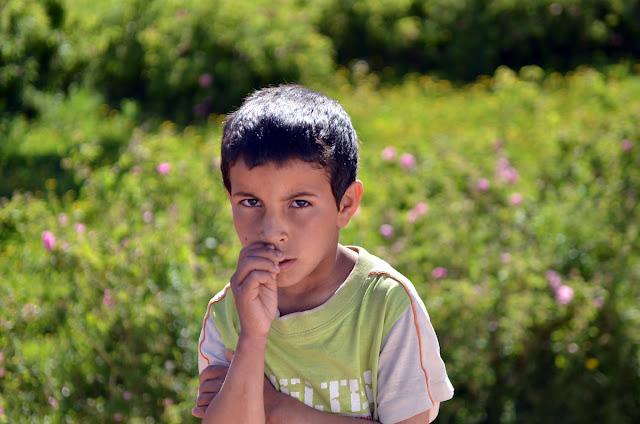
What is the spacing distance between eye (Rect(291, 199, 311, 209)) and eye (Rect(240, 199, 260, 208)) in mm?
68

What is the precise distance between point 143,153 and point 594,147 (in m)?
2.14

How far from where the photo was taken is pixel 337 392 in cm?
203

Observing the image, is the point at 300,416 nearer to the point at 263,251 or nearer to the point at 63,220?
the point at 263,251

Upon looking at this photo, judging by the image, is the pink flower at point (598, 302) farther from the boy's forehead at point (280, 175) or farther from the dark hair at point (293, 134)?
the boy's forehead at point (280, 175)

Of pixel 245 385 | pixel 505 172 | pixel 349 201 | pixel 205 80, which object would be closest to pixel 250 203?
pixel 349 201

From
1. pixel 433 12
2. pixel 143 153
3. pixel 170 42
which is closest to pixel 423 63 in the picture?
pixel 433 12

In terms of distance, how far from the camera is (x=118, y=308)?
11.9ft

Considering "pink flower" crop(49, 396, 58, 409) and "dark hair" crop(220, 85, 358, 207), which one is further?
"pink flower" crop(49, 396, 58, 409)

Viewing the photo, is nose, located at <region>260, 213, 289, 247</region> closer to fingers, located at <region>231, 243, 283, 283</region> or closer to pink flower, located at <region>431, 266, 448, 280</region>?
fingers, located at <region>231, 243, 283, 283</region>

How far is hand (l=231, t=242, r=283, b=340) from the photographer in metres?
1.91

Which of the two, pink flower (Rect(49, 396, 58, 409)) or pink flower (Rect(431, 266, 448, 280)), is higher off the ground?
pink flower (Rect(431, 266, 448, 280))

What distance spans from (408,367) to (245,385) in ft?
1.02

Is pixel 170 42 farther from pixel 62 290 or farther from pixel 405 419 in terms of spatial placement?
pixel 405 419

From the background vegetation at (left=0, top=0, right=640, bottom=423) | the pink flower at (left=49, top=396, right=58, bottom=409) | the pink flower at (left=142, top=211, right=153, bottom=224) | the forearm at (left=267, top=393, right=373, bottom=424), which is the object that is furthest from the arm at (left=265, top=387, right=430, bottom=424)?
the pink flower at (left=142, top=211, right=153, bottom=224)
